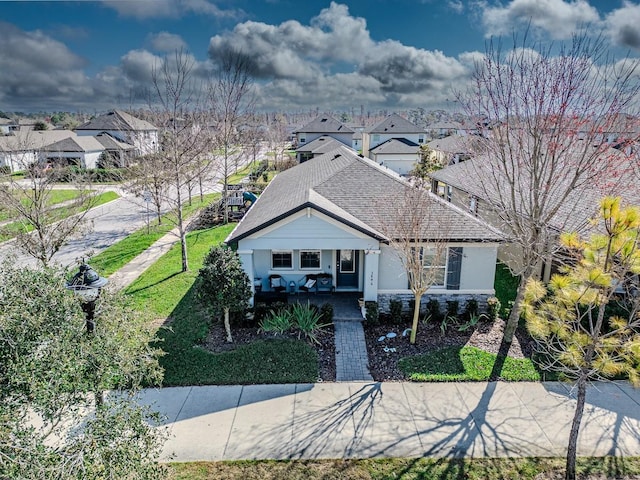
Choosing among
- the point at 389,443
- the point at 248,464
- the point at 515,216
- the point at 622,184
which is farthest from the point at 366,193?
the point at 248,464

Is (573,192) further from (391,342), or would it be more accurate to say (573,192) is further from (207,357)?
(207,357)

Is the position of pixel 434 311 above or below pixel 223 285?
below

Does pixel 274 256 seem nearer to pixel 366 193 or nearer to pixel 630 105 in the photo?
pixel 366 193

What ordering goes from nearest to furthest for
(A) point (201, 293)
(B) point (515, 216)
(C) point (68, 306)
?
(C) point (68, 306)
(B) point (515, 216)
(A) point (201, 293)

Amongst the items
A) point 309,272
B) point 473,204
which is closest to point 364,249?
point 309,272

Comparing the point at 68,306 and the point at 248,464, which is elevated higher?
the point at 68,306

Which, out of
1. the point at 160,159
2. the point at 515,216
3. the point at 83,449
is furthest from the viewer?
the point at 160,159
